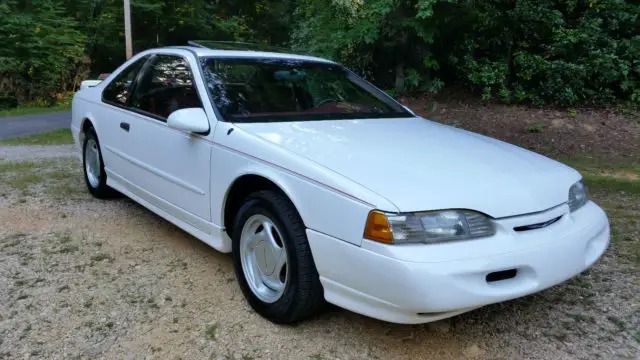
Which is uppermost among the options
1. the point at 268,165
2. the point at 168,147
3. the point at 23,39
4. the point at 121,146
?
the point at 268,165

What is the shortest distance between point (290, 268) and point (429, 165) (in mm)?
846

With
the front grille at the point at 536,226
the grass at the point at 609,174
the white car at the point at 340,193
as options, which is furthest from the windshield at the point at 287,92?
the grass at the point at 609,174

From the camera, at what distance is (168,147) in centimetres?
358

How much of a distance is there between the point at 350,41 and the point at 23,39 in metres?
9.53

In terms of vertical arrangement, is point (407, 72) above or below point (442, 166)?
below

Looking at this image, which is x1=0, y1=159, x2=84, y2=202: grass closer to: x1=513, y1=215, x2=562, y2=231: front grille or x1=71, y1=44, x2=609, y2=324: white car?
x1=71, y1=44, x2=609, y2=324: white car

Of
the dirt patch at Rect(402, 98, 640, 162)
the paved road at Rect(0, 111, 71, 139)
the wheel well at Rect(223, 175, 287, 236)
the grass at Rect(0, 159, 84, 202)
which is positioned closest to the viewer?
the wheel well at Rect(223, 175, 287, 236)

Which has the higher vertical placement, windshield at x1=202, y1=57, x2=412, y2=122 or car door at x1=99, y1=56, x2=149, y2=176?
windshield at x1=202, y1=57, x2=412, y2=122

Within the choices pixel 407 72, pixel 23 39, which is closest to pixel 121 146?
pixel 407 72

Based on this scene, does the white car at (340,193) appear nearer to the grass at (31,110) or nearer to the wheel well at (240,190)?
the wheel well at (240,190)

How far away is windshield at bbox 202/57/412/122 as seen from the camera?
3.40 metres

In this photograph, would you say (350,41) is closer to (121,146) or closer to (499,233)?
(121,146)

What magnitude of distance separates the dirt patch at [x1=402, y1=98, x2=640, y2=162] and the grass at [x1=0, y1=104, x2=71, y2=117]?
8.85m

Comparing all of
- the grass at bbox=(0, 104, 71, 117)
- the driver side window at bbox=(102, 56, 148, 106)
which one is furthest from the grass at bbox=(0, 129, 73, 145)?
the driver side window at bbox=(102, 56, 148, 106)
